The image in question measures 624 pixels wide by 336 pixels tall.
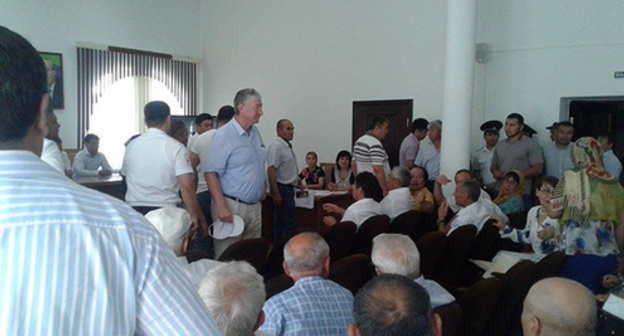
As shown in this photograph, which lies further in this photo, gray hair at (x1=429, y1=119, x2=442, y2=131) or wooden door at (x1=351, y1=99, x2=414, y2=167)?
wooden door at (x1=351, y1=99, x2=414, y2=167)

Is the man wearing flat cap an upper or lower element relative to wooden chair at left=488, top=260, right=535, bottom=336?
upper

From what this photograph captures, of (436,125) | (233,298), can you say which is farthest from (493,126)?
(233,298)

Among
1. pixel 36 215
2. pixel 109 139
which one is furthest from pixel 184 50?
pixel 36 215

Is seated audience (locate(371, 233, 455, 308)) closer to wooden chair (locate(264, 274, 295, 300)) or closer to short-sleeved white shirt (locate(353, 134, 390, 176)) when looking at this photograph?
wooden chair (locate(264, 274, 295, 300))

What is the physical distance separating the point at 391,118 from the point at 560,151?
266cm

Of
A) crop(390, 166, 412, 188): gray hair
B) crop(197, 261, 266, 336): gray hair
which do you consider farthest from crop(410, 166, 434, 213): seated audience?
crop(197, 261, 266, 336): gray hair

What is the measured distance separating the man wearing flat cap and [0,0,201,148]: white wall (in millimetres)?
6272

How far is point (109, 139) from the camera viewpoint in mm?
9430

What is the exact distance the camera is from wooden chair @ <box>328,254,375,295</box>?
2641 mm

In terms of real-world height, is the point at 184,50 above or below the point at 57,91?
above

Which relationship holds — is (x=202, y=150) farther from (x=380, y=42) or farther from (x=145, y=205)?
(x=380, y=42)

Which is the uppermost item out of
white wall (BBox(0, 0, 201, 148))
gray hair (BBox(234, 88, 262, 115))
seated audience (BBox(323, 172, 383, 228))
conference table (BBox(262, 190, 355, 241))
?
white wall (BBox(0, 0, 201, 148))

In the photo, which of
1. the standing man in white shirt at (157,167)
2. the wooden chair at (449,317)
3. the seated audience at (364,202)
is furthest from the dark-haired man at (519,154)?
the wooden chair at (449,317)

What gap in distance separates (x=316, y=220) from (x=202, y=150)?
1.74m
